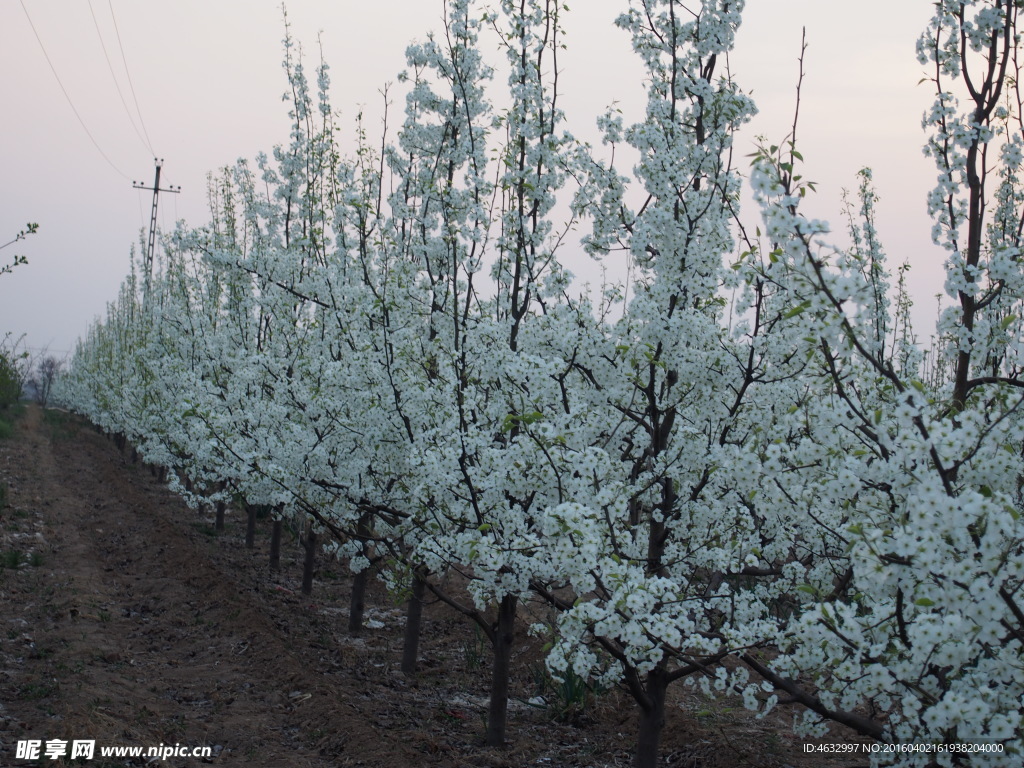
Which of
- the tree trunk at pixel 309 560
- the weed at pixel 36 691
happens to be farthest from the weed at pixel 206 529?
the weed at pixel 36 691

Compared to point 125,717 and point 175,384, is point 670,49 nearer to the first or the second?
point 125,717

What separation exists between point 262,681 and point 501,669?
2772 millimetres

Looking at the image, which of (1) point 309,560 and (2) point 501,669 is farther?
(1) point 309,560

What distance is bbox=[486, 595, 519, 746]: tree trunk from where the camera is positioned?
5.96 m

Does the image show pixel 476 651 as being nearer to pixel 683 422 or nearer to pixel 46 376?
pixel 683 422

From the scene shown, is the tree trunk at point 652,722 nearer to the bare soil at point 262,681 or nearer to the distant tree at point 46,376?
the bare soil at point 262,681

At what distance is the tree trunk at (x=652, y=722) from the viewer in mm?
Answer: 4812

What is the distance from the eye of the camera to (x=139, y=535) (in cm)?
1449

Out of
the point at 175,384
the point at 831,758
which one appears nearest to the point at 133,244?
the point at 175,384

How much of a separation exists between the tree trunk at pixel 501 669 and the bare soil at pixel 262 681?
160mm

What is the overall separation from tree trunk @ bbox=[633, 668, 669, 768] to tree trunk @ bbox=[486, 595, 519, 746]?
1.35 m

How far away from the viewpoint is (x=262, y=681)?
738 cm

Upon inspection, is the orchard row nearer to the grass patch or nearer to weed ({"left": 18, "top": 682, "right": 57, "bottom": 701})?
weed ({"left": 18, "top": 682, "right": 57, "bottom": 701})

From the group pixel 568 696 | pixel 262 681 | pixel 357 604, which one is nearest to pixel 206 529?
pixel 357 604
